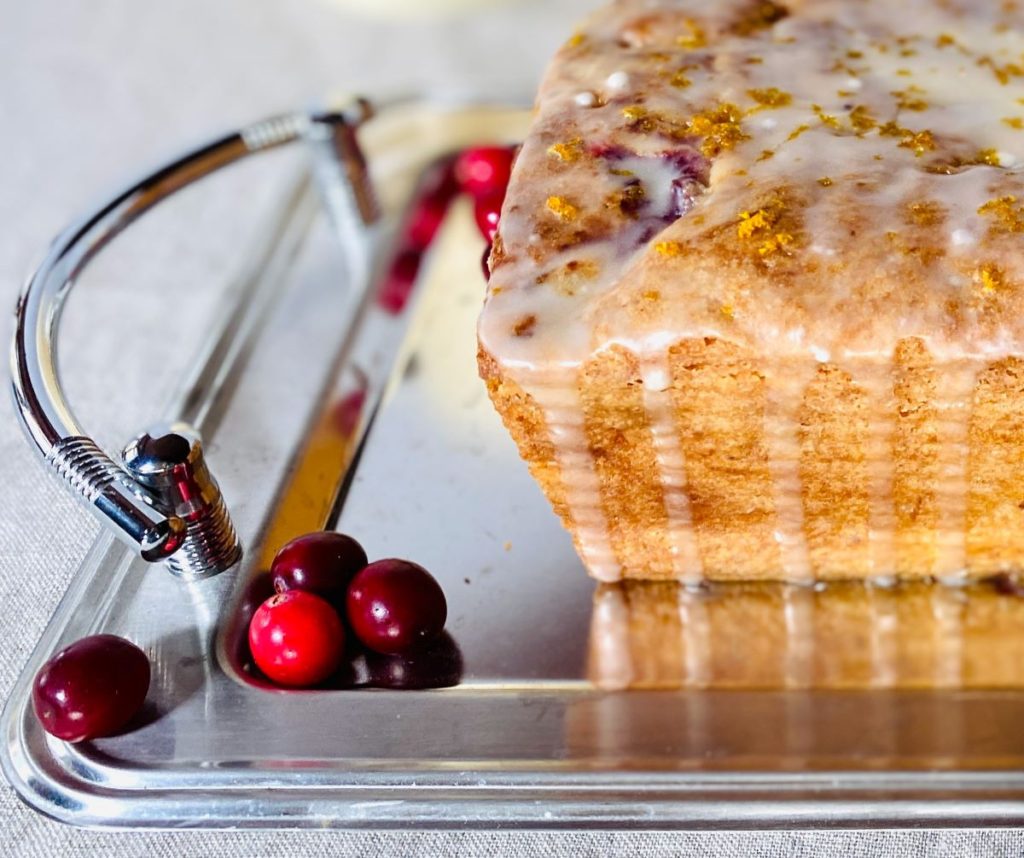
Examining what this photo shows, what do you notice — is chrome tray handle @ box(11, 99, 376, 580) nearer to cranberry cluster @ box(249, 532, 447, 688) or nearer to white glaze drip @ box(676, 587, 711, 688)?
cranberry cluster @ box(249, 532, 447, 688)

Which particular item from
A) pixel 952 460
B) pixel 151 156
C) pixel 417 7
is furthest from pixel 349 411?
pixel 417 7

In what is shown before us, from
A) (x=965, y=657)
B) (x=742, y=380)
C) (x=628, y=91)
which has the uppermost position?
(x=628, y=91)

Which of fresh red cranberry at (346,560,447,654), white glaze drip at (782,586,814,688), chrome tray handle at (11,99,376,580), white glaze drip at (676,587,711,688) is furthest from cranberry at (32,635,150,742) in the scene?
white glaze drip at (782,586,814,688)

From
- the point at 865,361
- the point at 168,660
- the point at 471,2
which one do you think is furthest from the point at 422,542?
the point at 471,2

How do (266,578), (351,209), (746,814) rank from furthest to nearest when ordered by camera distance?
(351,209) < (266,578) < (746,814)

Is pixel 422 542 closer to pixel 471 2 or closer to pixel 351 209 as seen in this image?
pixel 351 209
